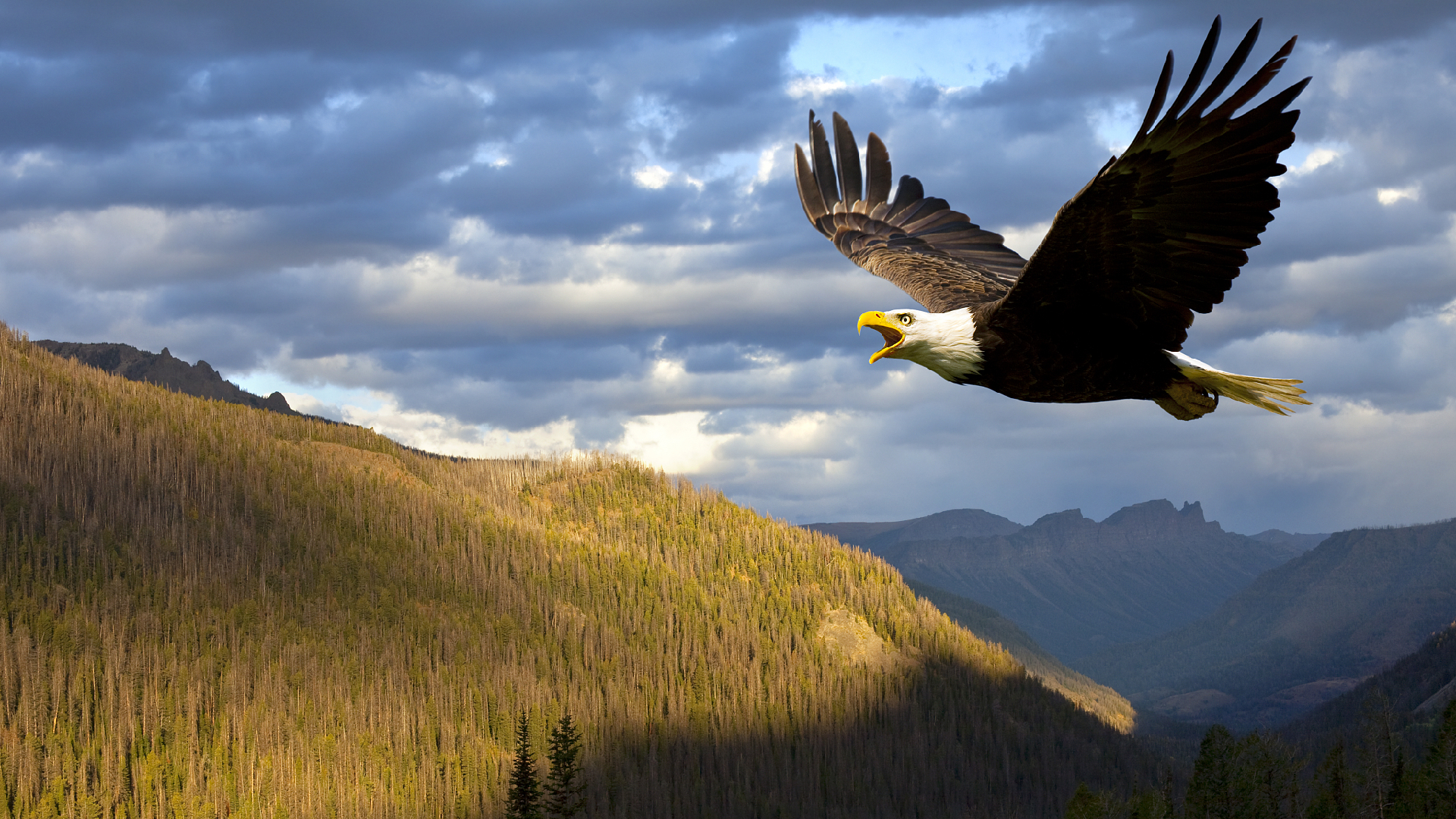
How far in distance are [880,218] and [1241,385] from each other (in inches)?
482

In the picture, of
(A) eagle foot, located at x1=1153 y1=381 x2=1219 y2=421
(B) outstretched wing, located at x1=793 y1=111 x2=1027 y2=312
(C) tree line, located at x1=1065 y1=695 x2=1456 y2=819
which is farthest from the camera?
(C) tree line, located at x1=1065 y1=695 x2=1456 y2=819

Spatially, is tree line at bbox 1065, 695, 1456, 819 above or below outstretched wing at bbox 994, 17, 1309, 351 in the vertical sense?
below

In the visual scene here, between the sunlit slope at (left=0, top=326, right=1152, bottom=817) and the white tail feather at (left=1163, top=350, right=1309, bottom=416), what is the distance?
123ft

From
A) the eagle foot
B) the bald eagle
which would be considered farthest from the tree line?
the bald eagle

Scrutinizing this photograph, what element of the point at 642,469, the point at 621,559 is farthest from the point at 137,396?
the point at 642,469

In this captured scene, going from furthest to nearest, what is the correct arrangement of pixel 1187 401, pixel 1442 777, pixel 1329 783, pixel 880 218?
pixel 1329 783 < pixel 1442 777 < pixel 880 218 < pixel 1187 401

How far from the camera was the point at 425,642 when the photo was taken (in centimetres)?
5712

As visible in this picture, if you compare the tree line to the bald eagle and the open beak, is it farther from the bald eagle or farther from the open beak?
the open beak

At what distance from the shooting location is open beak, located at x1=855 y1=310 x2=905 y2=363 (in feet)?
39.2

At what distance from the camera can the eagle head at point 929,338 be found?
12.1 m

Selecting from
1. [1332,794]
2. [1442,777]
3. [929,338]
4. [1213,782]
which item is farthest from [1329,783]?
[929,338]

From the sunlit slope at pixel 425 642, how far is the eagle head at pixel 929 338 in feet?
115

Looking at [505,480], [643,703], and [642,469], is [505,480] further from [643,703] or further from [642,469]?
[643,703]

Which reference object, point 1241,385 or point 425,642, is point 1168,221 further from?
point 425,642
